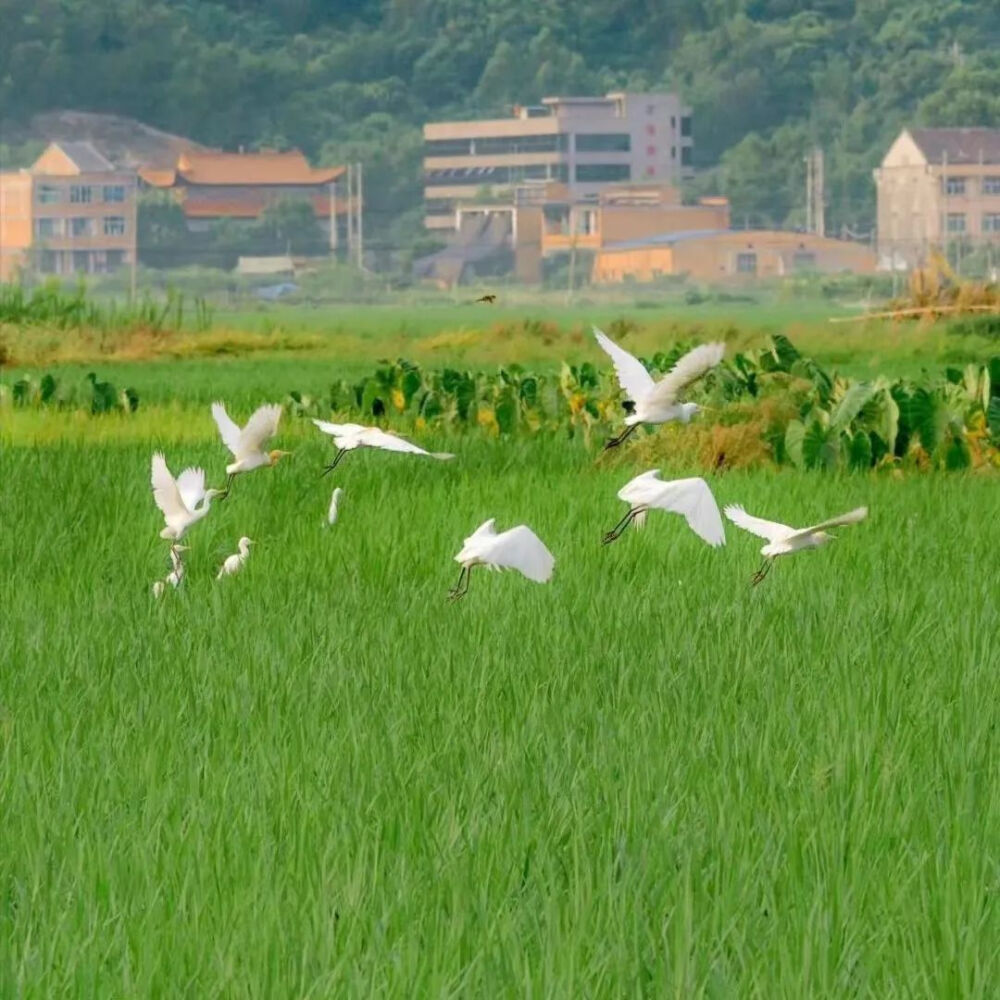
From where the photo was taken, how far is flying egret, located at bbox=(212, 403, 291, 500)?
583 centimetres

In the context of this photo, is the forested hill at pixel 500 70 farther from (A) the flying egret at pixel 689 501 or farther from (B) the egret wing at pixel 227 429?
(A) the flying egret at pixel 689 501

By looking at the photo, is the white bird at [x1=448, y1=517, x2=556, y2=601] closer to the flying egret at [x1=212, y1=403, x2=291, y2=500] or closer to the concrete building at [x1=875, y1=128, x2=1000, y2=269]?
the flying egret at [x1=212, y1=403, x2=291, y2=500]

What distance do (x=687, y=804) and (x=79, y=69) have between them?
98.5m

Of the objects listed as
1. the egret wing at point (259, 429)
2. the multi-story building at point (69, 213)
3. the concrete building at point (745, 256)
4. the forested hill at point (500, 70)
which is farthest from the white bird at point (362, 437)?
the forested hill at point (500, 70)

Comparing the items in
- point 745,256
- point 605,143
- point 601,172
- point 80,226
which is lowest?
point 745,256

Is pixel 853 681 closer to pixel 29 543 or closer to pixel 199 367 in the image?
pixel 29 543

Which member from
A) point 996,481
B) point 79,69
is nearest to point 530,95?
point 79,69

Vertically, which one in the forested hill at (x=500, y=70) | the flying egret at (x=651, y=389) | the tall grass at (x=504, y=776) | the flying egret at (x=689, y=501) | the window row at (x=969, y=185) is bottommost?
the tall grass at (x=504, y=776)

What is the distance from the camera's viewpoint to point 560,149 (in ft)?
322

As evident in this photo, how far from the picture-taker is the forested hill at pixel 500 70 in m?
94.4

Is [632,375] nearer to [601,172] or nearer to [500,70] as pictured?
[601,172]

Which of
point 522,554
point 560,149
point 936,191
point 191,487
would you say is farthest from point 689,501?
point 560,149

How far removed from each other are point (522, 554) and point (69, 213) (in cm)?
8966

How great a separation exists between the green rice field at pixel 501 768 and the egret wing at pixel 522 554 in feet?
0.68
